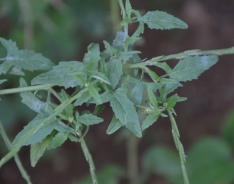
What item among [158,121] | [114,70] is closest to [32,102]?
[114,70]

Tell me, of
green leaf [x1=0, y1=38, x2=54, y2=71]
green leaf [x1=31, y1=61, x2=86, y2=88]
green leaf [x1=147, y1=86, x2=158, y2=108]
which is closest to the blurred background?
green leaf [x1=0, y1=38, x2=54, y2=71]

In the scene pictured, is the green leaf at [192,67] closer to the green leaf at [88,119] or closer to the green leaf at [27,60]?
the green leaf at [88,119]

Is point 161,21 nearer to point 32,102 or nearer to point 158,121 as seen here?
point 32,102

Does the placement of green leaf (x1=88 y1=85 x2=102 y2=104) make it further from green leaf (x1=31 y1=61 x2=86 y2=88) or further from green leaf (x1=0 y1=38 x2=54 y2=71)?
green leaf (x1=0 y1=38 x2=54 y2=71)

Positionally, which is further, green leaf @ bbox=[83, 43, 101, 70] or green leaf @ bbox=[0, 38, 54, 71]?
green leaf @ bbox=[0, 38, 54, 71]

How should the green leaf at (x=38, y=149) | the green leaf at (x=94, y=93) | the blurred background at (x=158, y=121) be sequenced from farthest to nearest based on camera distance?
1. the blurred background at (x=158, y=121)
2. the green leaf at (x=38, y=149)
3. the green leaf at (x=94, y=93)

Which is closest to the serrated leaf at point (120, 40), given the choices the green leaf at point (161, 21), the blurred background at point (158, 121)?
the green leaf at point (161, 21)

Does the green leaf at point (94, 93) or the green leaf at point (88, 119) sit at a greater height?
the green leaf at point (94, 93)
